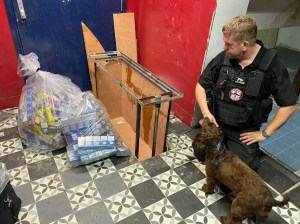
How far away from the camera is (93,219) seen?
4.31ft

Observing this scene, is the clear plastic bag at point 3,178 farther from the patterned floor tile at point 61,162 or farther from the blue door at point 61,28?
the blue door at point 61,28

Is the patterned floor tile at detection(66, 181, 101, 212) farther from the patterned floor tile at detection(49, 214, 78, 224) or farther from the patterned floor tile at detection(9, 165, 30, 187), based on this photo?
the patterned floor tile at detection(9, 165, 30, 187)

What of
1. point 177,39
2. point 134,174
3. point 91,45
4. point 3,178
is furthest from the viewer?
point 91,45

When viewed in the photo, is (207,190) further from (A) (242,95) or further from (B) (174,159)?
(A) (242,95)

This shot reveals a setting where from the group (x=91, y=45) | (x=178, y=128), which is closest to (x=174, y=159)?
(x=178, y=128)

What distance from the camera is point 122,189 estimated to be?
1496mm

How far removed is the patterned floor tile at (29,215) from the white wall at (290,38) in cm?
375

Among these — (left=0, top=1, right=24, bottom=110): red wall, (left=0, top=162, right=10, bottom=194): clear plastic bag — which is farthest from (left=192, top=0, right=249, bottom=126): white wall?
(left=0, top=1, right=24, bottom=110): red wall

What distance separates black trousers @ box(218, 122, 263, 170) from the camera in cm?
151

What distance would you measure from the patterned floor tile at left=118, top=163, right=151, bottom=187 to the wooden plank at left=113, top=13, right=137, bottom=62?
132cm

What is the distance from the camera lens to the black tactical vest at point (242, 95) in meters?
1.38

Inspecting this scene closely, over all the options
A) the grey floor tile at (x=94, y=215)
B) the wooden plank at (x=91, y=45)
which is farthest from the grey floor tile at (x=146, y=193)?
the wooden plank at (x=91, y=45)

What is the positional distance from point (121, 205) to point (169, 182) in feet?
1.14

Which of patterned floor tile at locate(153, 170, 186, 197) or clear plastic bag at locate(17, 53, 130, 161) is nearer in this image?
patterned floor tile at locate(153, 170, 186, 197)
